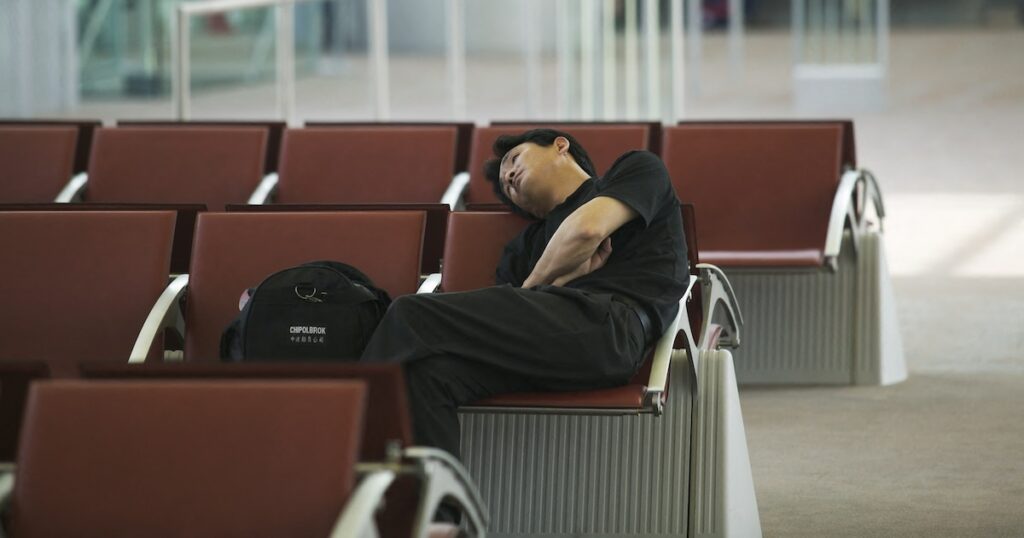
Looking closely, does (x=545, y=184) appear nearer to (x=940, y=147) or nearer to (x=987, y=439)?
(x=987, y=439)

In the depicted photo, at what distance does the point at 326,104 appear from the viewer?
13016 millimetres

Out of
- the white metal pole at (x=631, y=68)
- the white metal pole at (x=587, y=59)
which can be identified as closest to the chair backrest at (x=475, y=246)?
the white metal pole at (x=631, y=68)

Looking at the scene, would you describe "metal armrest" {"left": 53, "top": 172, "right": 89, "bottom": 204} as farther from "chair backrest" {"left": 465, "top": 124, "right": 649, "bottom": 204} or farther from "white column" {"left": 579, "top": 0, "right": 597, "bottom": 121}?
"white column" {"left": 579, "top": 0, "right": 597, "bottom": 121}

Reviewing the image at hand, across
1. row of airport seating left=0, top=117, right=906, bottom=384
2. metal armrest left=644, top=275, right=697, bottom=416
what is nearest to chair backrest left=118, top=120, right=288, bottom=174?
row of airport seating left=0, top=117, right=906, bottom=384

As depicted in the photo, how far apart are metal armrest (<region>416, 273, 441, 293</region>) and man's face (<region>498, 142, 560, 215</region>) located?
26 centimetres

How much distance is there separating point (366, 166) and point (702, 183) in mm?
1088

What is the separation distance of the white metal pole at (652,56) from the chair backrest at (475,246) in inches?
136

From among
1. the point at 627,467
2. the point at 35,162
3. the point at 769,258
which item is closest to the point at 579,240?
the point at 627,467

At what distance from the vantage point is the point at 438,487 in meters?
2.34

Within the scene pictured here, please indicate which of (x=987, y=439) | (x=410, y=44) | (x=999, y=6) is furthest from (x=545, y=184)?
(x=999, y=6)

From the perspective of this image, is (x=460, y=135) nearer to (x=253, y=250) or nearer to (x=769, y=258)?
(x=769, y=258)

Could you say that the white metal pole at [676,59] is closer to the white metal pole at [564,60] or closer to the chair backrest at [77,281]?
the white metal pole at [564,60]

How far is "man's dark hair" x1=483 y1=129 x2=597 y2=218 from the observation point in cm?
366

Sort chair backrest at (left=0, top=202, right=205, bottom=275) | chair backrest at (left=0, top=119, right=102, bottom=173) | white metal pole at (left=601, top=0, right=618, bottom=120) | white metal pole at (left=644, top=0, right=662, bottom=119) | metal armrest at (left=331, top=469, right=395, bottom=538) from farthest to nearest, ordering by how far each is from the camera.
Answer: white metal pole at (left=601, top=0, right=618, bottom=120) < white metal pole at (left=644, top=0, right=662, bottom=119) < chair backrest at (left=0, top=119, right=102, bottom=173) < chair backrest at (left=0, top=202, right=205, bottom=275) < metal armrest at (left=331, top=469, right=395, bottom=538)
